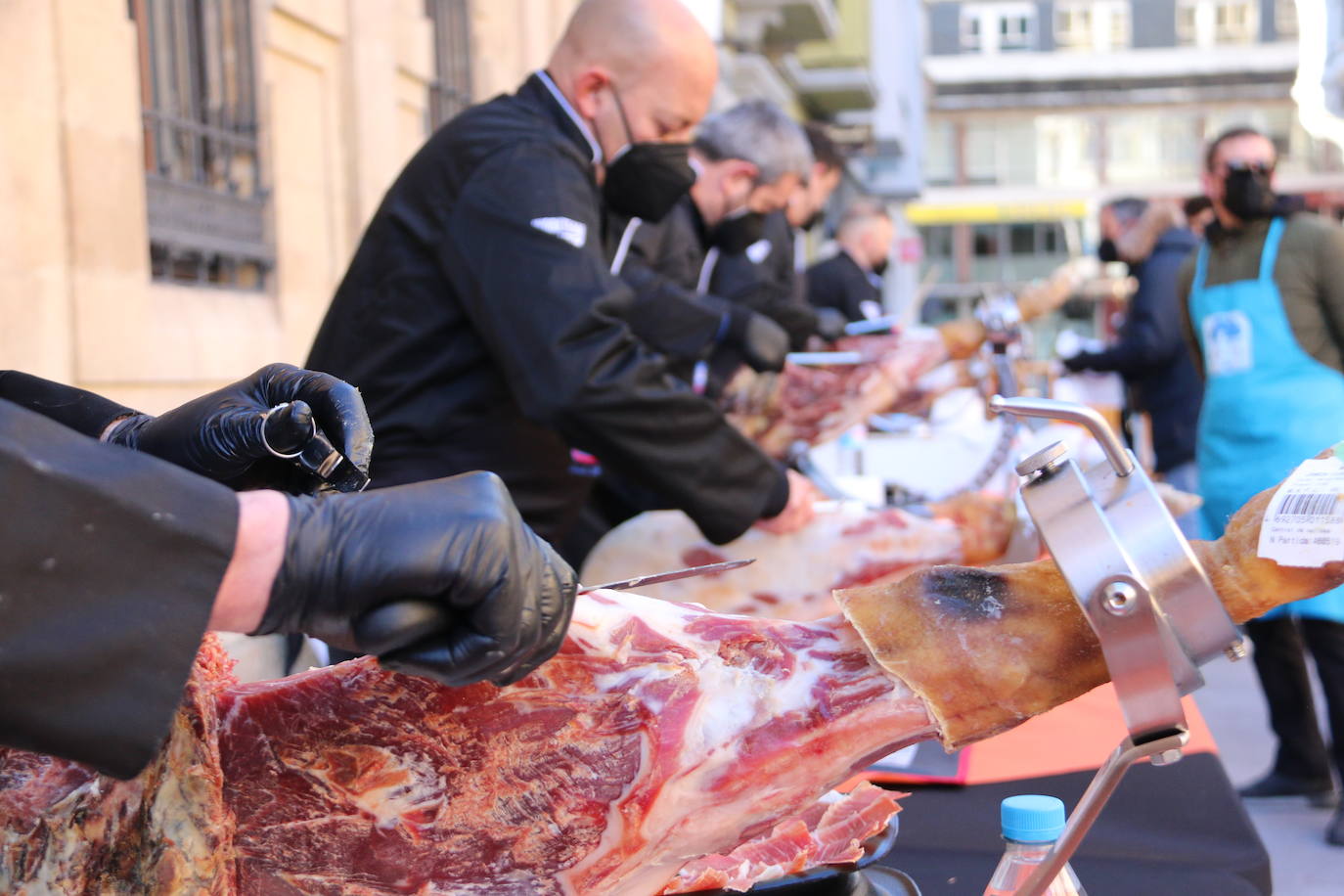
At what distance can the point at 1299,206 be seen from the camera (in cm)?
379

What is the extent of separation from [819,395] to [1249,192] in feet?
4.55

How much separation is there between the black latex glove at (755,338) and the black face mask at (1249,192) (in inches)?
56.8

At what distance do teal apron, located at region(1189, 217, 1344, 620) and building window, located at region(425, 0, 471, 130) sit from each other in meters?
3.84

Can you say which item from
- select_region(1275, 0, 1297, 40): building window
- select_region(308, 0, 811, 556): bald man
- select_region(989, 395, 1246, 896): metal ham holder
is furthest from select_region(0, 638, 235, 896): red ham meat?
select_region(1275, 0, 1297, 40): building window

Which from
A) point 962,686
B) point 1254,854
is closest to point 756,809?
point 962,686

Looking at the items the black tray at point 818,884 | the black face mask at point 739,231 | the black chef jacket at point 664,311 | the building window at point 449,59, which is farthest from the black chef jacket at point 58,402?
the building window at point 449,59

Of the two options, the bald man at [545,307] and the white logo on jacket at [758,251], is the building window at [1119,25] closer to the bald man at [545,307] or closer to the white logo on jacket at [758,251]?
the white logo on jacket at [758,251]

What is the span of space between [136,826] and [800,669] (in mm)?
570

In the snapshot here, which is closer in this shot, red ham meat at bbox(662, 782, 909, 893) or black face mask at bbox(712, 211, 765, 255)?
red ham meat at bbox(662, 782, 909, 893)

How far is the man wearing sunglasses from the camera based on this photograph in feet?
11.7

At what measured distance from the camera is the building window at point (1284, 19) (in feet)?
134

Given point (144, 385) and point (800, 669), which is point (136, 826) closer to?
point (800, 669)

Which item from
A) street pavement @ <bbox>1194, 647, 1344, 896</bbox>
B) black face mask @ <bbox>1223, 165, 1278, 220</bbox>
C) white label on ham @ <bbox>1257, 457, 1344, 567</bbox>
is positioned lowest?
street pavement @ <bbox>1194, 647, 1344, 896</bbox>

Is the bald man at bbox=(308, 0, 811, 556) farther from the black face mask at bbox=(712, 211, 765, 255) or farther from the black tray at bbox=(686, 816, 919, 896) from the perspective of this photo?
the black face mask at bbox=(712, 211, 765, 255)
